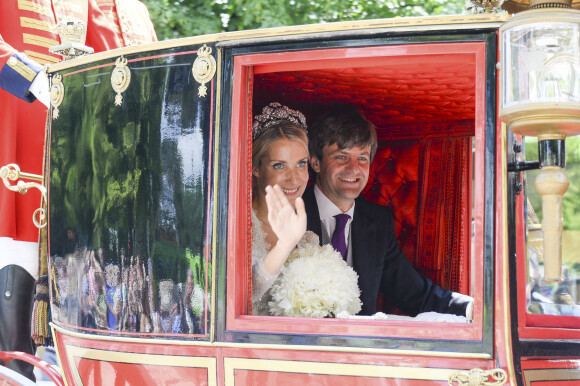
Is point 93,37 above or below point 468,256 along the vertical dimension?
above

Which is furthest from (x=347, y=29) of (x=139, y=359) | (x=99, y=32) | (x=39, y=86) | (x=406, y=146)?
(x=99, y=32)

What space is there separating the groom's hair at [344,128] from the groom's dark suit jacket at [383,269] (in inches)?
10.2

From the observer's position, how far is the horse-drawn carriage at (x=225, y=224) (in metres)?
2.24

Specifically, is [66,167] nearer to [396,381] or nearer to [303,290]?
[303,290]

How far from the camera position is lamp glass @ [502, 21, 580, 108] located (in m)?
2.00

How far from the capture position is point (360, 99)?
11.0 ft

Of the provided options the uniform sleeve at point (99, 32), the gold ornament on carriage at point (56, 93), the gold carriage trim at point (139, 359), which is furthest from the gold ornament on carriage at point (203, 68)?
the uniform sleeve at point (99, 32)

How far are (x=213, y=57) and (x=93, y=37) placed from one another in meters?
1.73

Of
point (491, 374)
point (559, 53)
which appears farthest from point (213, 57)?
point (491, 374)

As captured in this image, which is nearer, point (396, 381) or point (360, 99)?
point (396, 381)

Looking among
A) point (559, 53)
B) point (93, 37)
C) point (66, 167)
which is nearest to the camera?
point (559, 53)

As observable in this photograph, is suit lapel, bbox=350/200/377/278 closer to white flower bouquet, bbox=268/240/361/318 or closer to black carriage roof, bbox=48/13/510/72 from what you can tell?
white flower bouquet, bbox=268/240/361/318

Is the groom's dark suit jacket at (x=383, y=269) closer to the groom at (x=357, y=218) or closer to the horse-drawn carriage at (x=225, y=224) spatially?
the groom at (x=357, y=218)

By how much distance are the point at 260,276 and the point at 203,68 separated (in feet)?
2.50
